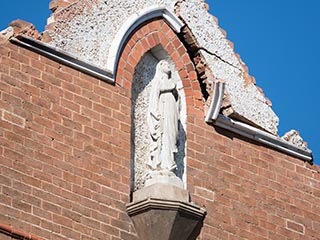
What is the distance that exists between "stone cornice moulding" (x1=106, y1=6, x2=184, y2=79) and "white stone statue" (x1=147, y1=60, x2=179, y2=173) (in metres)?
0.57

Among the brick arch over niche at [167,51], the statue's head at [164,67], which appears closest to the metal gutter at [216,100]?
the brick arch over niche at [167,51]

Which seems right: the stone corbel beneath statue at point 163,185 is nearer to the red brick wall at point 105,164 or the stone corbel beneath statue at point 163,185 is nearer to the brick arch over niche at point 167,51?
the red brick wall at point 105,164

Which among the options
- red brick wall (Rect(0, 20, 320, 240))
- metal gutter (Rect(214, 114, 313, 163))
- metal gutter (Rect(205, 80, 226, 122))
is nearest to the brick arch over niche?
red brick wall (Rect(0, 20, 320, 240))

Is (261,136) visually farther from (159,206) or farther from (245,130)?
(159,206)

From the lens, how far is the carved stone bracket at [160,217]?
19.0m

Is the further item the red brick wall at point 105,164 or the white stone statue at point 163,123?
the white stone statue at point 163,123

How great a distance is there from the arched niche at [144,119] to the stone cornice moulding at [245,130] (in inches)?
13.6

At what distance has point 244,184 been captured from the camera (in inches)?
801

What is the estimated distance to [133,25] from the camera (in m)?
20.0

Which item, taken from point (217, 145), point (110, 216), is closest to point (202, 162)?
point (217, 145)

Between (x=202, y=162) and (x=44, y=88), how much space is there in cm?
224

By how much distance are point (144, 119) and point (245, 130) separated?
4.84 feet

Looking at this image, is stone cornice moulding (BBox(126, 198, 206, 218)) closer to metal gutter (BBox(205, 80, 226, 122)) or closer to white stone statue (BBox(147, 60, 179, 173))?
white stone statue (BBox(147, 60, 179, 173))

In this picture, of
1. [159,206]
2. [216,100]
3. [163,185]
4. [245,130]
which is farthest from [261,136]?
[159,206]
